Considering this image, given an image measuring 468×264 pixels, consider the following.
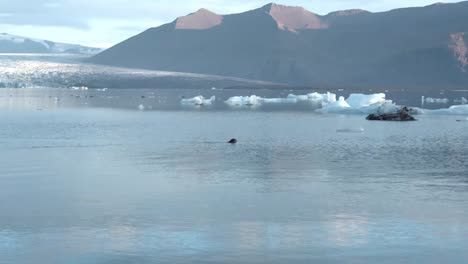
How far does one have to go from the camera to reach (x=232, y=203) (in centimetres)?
1482

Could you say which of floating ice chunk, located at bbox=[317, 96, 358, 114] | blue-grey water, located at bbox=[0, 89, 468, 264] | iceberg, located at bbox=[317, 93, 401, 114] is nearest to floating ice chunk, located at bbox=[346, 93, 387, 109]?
iceberg, located at bbox=[317, 93, 401, 114]

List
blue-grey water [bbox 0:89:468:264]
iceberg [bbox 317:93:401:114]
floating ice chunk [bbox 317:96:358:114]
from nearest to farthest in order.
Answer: blue-grey water [bbox 0:89:468:264] → iceberg [bbox 317:93:401:114] → floating ice chunk [bbox 317:96:358:114]

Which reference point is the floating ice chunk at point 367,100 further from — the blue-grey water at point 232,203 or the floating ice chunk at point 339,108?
the blue-grey water at point 232,203

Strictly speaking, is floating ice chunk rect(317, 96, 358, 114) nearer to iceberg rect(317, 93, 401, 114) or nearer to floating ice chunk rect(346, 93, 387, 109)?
iceberg rect(317, 93, 401, 114)

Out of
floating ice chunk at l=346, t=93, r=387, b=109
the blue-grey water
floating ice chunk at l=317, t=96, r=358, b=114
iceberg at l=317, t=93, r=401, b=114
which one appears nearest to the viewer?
the blue-grey water

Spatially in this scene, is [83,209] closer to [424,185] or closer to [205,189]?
[205,189]

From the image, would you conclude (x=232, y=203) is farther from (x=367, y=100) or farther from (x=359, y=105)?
(x=367, y=100)

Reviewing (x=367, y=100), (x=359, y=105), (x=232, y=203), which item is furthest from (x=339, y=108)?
(x=232, y=203)

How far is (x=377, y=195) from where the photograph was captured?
16.0 meters

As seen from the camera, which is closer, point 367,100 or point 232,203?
point 232,203

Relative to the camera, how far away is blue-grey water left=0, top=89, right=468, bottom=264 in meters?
11.0

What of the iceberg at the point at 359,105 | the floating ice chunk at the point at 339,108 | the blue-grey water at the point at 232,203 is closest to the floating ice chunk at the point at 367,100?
the iceberg at the point at 359,105

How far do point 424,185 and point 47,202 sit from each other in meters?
8.52

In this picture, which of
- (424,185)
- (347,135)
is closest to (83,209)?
(424,185)
